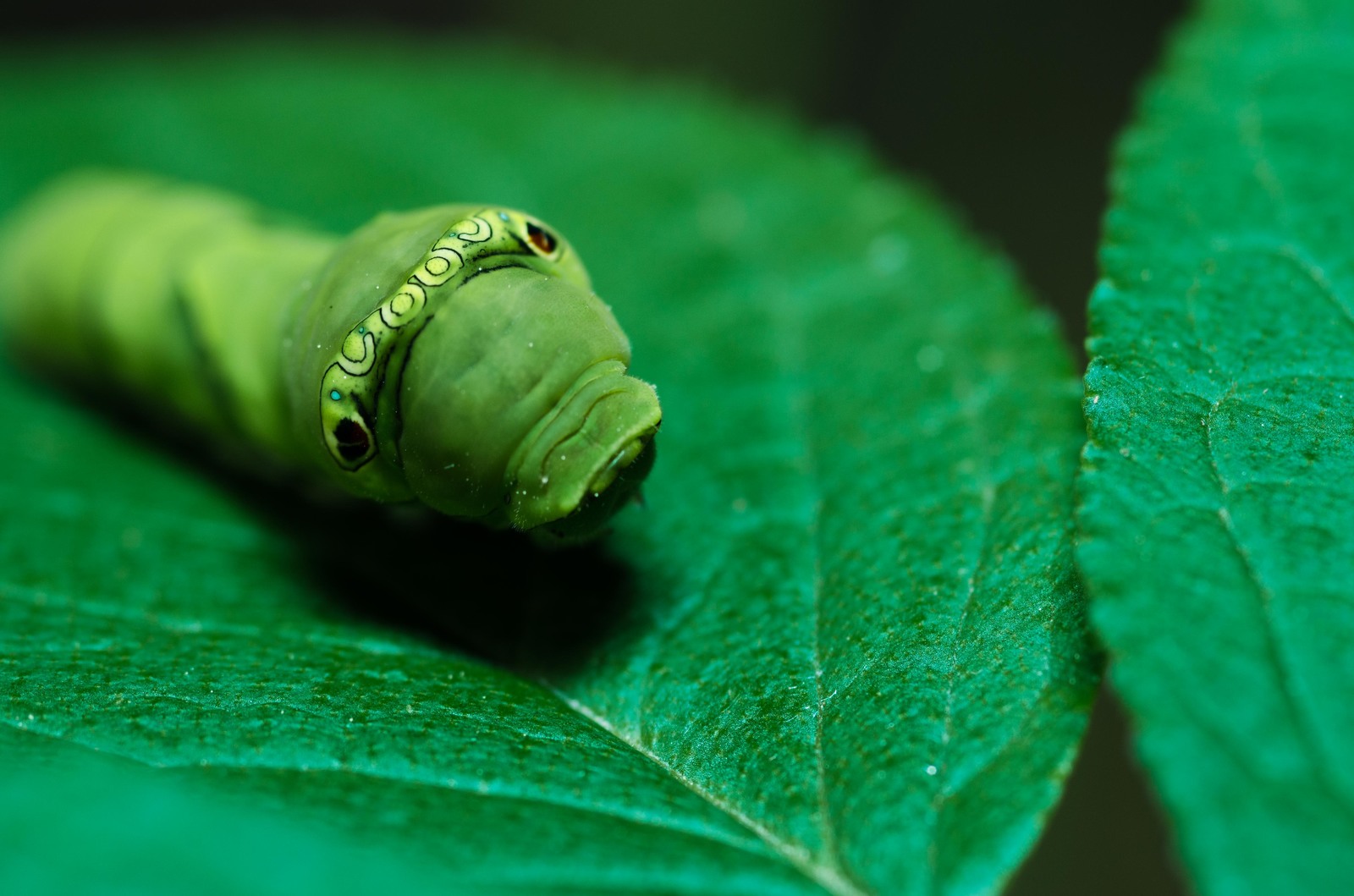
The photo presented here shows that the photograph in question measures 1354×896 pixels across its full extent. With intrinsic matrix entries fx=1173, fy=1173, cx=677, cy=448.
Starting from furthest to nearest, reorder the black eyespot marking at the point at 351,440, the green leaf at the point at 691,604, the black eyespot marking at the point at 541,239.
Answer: the black eyespot marking at the point at 541,239 < the black eyespot marking at the point at 351,440 < the green leaf at the point at 691,604

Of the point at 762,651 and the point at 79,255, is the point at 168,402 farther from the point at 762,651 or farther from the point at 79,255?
the point at 762,651

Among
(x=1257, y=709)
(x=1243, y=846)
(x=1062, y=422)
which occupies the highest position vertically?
(x=1062, y=422)

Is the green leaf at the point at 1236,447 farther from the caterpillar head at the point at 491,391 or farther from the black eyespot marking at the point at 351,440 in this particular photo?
the black eyespot marking at the point at 351,440

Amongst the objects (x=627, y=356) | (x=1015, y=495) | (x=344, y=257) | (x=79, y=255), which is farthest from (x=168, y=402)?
(x=1015, y=495)

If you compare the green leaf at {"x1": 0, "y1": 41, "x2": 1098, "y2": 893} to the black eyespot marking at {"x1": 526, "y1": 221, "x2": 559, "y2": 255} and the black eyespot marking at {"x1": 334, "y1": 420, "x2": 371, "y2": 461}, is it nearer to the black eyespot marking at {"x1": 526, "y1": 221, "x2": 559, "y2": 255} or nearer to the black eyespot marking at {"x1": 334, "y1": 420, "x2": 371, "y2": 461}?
the black eyespot marking at {"x1": 334, "y1": 420, "x2": 371, "y2": 461}

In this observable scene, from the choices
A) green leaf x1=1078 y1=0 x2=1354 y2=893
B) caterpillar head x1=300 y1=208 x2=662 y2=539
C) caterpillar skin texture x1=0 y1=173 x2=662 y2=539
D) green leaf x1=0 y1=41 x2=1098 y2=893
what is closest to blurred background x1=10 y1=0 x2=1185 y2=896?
green leaf x1=0 y1=41 x2=1098 y2=893

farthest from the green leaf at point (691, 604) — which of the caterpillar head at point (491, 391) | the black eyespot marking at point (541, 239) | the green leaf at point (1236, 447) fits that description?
the black eyespot marking at point (541, 239)
